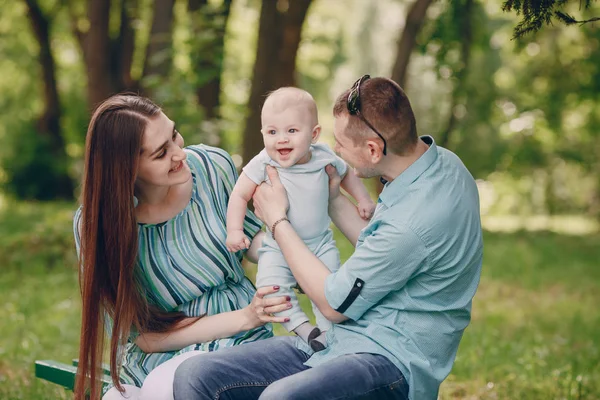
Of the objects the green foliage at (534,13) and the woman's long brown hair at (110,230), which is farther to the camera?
the woman's long brown hair at (110,230)

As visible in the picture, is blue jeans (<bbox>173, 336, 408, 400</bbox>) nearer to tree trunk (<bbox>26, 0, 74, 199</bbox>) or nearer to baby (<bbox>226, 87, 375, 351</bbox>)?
baby (<bbox>226, 87, 375, 351</bbox>)

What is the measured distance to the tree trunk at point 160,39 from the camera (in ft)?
25.2

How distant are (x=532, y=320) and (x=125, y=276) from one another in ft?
16.6

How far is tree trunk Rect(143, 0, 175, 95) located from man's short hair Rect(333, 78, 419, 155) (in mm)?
4860

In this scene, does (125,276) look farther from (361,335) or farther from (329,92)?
(329,92)

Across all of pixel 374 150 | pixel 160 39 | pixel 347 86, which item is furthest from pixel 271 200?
pixel 347 86

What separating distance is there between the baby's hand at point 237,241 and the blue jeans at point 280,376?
377 mm

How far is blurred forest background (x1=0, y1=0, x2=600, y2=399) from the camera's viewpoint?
18.7 feet

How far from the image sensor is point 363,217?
3.26 meters

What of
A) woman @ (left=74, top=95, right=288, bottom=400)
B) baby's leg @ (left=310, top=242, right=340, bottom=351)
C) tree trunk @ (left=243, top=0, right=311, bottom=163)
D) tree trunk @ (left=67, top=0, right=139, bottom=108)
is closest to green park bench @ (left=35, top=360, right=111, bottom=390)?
woman @ (left=74, top=95, right=288, bottom=400)

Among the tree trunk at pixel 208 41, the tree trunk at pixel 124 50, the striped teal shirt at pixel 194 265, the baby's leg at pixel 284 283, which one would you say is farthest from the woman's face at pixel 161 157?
the tree trunk at pixel 124 50

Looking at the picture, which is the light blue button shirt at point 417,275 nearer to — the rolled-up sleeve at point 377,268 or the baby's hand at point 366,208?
the rolled-up sleeve at point 377,268

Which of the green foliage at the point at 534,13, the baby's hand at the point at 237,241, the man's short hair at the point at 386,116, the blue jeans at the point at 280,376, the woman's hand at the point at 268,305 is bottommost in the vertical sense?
the blue jeans at the point at 280,376

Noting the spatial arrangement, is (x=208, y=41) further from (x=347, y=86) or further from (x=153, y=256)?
(x=153, y=256)
